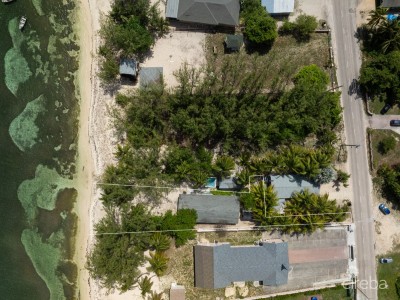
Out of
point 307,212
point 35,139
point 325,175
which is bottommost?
point 307,212

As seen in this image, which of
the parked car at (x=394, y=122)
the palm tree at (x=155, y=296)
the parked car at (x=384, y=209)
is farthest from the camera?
the parked car at (x=384, y=209)

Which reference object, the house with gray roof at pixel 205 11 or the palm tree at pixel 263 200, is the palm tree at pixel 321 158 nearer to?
the palm tree at pixel 263 200

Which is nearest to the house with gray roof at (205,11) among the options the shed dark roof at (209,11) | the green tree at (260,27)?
the shed dark roof at (209,11)

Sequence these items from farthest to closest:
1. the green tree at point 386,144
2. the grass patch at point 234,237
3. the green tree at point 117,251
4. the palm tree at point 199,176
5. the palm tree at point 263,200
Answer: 1. the grass patch at point 234,237
2. the green tree at point 386,144
3. the palm tree at point 263,200
4. the palm tree at point 199,176
5. the green tree at point 117,251

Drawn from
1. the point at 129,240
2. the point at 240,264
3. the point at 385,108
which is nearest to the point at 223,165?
the point at 240,264

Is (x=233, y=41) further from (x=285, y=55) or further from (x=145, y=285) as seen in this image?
(x=145, y=285)

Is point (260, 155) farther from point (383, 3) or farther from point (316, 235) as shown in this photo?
point (383, 3)
